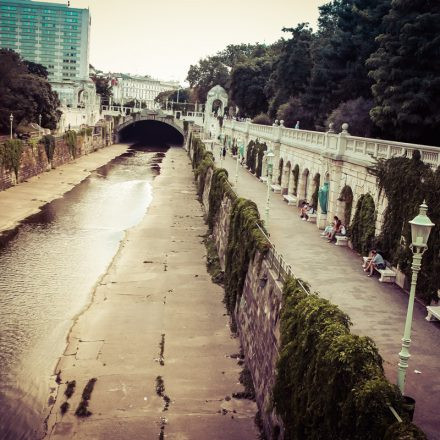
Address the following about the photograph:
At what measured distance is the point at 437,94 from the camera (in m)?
30.6

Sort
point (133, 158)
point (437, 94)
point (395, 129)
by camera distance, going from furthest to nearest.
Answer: point (133, 158) → point (395, 129) → point (437, 94)

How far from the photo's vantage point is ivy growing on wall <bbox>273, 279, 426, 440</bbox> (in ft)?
30.5

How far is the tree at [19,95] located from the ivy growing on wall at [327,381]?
6301 cm

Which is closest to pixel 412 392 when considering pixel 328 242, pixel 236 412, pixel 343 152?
pixel 236 412

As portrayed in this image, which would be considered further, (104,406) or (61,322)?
(61,322)

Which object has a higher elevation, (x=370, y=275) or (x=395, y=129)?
(x=395, y=129)

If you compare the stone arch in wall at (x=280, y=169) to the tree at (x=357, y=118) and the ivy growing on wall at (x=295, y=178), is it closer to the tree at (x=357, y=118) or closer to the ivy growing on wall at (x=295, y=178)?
the ivy growing on wall at (x=295, y=178)

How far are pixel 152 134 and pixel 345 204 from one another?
12468 centimetres

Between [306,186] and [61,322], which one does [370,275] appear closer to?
[61,322]

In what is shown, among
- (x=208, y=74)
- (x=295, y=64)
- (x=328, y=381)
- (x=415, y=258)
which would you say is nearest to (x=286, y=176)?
(x=295, y=64)

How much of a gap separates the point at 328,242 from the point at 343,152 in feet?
16.9

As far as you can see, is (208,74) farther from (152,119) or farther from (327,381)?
(327,381)

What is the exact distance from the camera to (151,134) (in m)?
149

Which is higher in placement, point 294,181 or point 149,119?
point 149,119
